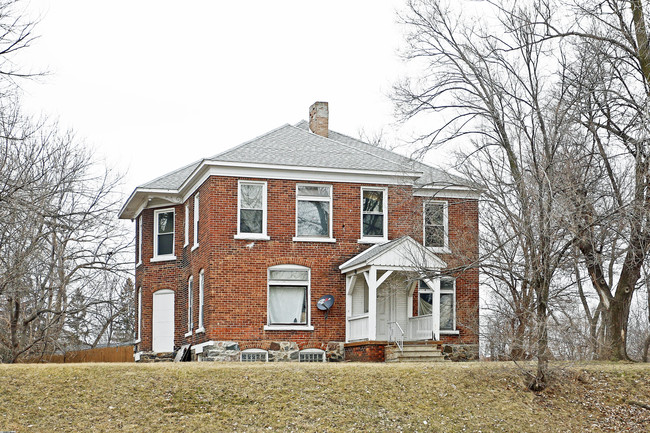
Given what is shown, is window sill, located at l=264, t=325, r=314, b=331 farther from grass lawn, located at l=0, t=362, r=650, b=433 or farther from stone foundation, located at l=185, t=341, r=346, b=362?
grass lawn, located at l=0, t=362, r=650, b=433

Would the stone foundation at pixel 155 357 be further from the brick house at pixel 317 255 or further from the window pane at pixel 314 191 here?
the window pane at pixel 314 191

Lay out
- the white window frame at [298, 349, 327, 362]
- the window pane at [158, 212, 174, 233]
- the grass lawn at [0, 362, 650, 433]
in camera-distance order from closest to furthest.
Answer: the grass lawn at [0, 362, 650, 433] → the white window frame at [298, 349, 327, 362] → the window pane at [158, 212, 174, 233]

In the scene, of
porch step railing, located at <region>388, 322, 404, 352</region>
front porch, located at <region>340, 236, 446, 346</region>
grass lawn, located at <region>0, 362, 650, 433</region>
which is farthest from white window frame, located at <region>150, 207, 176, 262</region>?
grass lawn, located at <region>0, 362, 650, 433</region>

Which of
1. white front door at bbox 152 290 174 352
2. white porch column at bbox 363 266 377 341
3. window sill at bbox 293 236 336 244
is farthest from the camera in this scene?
white front door at bbox 152 290 174 352

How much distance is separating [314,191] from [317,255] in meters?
2.00

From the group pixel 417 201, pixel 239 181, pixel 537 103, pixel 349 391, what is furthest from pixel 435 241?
pixel 349 391

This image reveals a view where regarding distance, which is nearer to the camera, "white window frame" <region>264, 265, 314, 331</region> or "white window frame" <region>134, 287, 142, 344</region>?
"white window frame" <region>264, 265, 314, 331</region>

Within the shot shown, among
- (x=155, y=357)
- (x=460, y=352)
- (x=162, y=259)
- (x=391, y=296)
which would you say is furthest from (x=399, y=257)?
(x=155, y=357)

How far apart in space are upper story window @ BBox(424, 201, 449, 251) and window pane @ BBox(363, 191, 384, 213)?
1.52m

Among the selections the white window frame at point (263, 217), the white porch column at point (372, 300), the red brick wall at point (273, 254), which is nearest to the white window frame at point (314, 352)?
the red brick wall at point (273, 254)

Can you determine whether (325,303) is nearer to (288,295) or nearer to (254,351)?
(288,295)

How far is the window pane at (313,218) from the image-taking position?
2650cm

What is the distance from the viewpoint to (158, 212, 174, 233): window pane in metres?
30.4

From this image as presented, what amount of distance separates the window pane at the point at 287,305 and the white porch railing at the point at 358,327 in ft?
4.71
